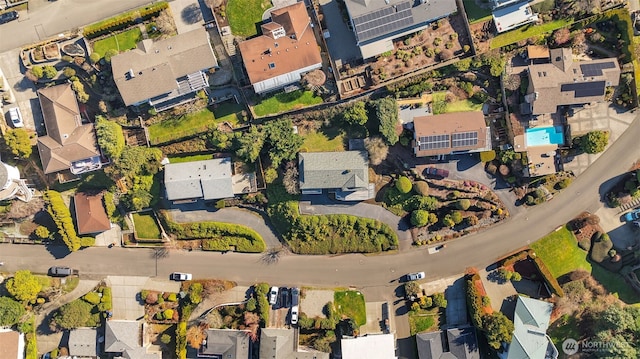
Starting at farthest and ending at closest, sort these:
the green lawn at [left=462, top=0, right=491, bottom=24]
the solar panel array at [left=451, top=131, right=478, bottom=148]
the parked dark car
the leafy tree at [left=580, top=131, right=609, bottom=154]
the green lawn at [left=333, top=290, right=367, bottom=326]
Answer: the green lawn at [left=333, top=290, right=367, bottom=326] < the parked dark car < the green lawn at [left=462, top=0, right=491, bottom=24] < the leafy tree at [left=580, top=131, right=609, bottom=154] < the solar panel array at [left=451, top=131, right=478, bottom=148]

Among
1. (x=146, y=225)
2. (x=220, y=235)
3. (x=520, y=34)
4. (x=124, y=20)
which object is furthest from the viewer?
(x=146, y=225)

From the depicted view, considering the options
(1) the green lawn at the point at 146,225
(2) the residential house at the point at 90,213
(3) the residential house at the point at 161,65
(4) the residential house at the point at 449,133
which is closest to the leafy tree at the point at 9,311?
(2) the residential house at the point at 90,213

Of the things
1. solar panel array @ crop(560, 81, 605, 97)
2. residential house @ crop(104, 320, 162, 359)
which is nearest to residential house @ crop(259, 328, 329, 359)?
residential house @ crop(104, 320, 162, 359)

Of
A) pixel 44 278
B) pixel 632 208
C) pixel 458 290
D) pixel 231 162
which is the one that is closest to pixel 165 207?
pixel 231 162

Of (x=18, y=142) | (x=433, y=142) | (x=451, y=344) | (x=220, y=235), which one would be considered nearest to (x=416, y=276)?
(x=451, y=344)

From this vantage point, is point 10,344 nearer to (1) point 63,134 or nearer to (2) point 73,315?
(2) point 73,315

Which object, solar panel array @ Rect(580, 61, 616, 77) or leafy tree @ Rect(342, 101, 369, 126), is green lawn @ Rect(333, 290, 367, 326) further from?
solar panel array @ Rect(580, 61, 616, 77)

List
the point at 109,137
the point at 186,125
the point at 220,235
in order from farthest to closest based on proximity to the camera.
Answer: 1. the point at 220,235
2. the point at 186,125
3. the point at 109,137

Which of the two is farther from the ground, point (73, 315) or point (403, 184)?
point (403, 184)
